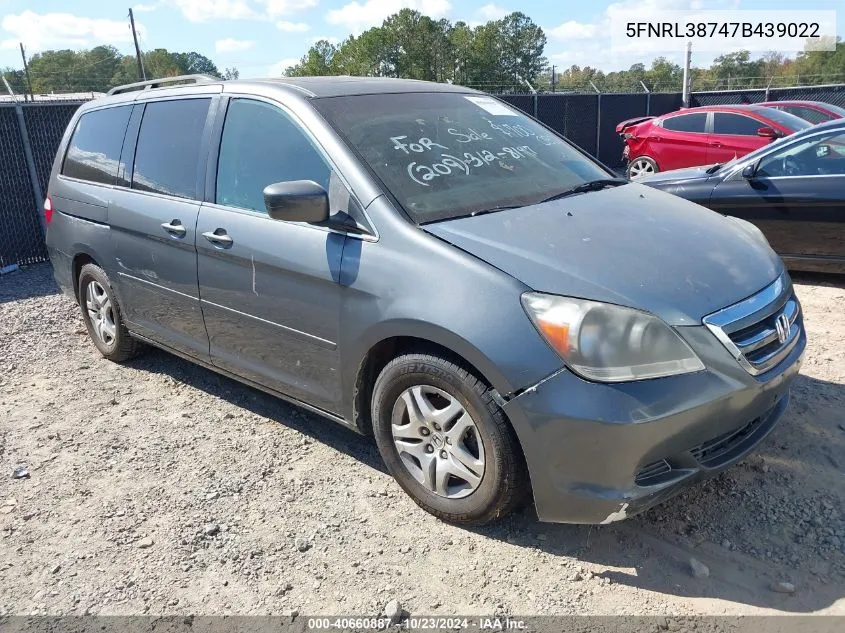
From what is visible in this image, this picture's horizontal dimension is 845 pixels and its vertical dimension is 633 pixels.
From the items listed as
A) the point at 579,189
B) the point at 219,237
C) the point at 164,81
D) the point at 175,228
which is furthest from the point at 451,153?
the point at 164,81

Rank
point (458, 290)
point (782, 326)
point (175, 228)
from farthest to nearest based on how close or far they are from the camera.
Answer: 1. point (175, 228)
2. point (782, 326)
3. point (458, 290)

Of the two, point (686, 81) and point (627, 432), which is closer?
point (627, 432)

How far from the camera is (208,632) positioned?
2525mm

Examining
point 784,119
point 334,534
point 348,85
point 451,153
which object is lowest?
point 334,534

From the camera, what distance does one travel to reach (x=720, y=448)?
2.70 m

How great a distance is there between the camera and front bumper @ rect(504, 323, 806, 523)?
2.42 metres

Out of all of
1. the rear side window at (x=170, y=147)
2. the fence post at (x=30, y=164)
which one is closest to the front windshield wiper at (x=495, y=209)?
the rear side window at (x=170, y=147)

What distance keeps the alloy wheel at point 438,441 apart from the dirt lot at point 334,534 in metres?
0.23

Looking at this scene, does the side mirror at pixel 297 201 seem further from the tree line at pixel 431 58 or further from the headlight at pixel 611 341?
the tree line at pixel 431 58

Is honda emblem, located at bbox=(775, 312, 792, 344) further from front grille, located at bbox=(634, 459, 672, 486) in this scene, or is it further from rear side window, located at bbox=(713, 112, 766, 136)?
rear side window, located at bbox=(713, 112, 766, 136)

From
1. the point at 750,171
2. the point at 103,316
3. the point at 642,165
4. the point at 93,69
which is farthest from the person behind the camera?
the point at 93,69

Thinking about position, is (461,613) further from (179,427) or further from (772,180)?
(772,180)

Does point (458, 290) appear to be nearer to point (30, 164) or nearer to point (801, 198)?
point (801, 198)

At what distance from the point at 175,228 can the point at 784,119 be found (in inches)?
435
